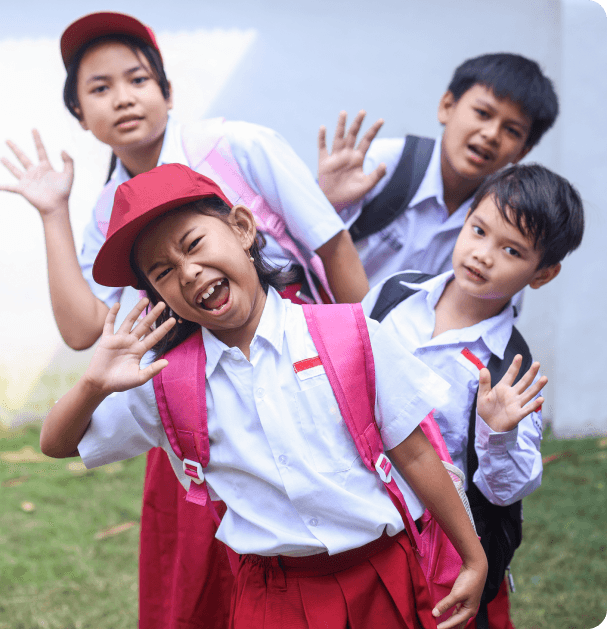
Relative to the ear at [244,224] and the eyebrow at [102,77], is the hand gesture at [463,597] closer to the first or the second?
the ear at [244,224]

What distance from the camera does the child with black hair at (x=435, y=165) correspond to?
2.06 meters

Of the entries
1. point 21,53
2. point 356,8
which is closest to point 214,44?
point 356,8

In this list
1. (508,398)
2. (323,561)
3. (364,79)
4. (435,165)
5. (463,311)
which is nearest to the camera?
(323,561)

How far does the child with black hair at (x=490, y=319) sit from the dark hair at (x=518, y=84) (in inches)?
15.8

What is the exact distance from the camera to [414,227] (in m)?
2.15

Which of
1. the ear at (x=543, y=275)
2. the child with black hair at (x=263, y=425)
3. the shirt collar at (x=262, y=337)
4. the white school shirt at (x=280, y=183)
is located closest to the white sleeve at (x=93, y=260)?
the white school shirt at (x=280, y=183)

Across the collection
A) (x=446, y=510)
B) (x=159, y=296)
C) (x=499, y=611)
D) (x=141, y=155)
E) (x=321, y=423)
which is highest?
(x=141, y=155)

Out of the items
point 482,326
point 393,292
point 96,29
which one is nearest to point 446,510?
point 482,326

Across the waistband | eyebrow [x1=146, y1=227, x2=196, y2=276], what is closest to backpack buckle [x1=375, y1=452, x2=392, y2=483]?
the waistband

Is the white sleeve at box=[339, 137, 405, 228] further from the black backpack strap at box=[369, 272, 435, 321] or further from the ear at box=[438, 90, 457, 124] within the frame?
the black backpack strap at box=[369, 272, 435, 321]

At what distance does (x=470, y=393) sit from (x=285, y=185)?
0.70m

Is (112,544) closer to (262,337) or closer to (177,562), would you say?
(177,562)

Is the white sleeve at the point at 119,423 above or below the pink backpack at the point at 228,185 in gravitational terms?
below

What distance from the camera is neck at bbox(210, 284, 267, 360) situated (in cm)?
141
